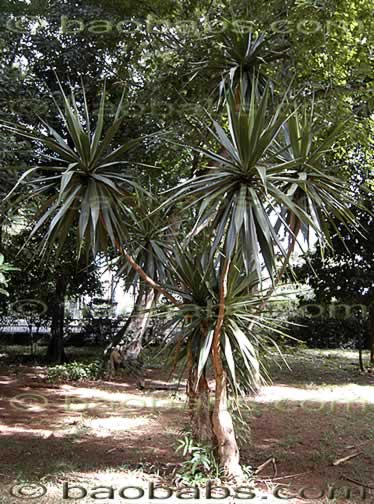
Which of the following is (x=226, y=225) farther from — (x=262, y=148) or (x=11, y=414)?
(x=11, y=414)

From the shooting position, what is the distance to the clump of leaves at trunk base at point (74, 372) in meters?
8.36

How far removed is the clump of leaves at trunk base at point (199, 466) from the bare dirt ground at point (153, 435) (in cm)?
24

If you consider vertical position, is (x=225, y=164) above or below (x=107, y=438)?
above

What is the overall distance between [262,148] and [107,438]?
3.48 metres

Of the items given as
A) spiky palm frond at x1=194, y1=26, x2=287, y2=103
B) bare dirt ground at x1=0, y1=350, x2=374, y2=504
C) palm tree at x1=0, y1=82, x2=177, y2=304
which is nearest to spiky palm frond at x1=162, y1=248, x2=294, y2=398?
palm tree at x1=0, y1=82, x2=177, y2=304

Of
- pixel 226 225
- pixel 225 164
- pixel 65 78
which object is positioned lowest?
pixel 226 225

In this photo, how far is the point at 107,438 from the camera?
5223 millimetres

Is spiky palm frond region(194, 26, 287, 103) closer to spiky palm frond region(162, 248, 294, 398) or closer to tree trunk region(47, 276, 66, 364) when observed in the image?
spiky palm frond region(162, 248, 294, 398)

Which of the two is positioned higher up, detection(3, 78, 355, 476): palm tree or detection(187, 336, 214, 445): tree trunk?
detection(3, 78, 355, 476): palm tree

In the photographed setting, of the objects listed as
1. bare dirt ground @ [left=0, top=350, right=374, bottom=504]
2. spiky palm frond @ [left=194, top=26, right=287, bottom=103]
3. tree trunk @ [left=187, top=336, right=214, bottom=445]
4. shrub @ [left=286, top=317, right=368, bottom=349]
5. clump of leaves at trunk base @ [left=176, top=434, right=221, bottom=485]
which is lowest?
bare dirt ground @ [left=0, top=350, right=374, bottom=504]

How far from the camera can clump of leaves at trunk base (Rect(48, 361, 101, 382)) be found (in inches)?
329

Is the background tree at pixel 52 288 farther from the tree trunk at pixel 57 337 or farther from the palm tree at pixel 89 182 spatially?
the palm tree at pixel 89 182

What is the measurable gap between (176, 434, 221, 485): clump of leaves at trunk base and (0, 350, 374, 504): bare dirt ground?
0.24 metres

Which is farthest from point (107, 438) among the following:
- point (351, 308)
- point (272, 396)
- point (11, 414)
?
point (351, 308)
